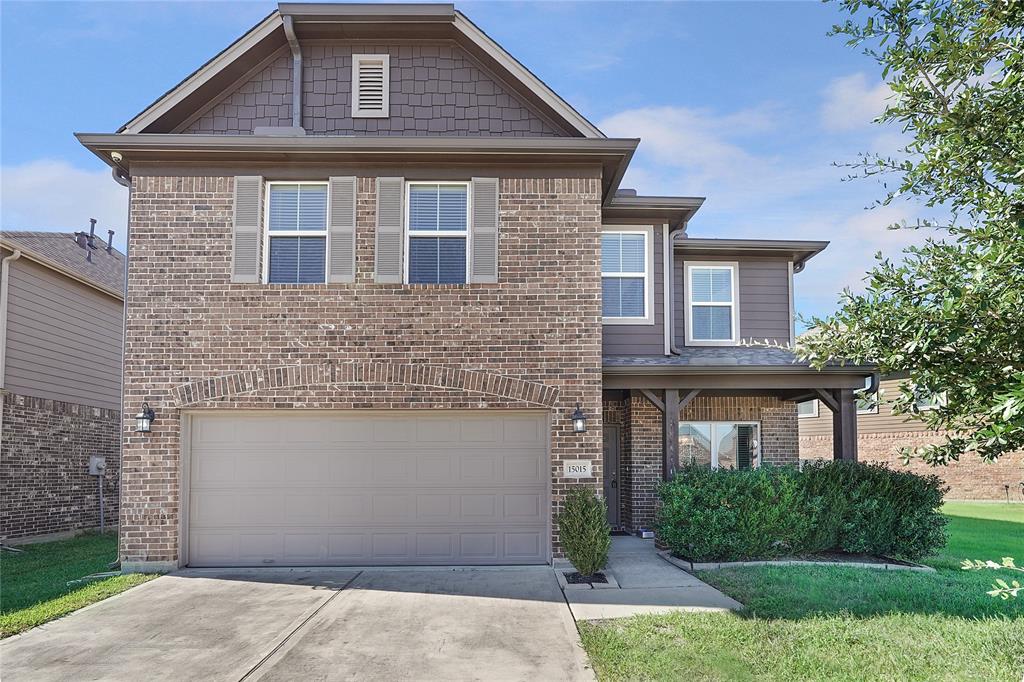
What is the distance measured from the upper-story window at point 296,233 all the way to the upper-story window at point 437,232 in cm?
120

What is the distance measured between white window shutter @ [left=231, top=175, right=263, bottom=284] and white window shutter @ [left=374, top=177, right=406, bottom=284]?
1611 millimetres

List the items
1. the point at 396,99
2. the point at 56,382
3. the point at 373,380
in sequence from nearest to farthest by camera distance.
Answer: the point at 373,380
the point at 396,99
the point at 56,382

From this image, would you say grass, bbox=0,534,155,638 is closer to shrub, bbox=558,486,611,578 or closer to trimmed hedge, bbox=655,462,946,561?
shrub, bbox=558,486,611,578

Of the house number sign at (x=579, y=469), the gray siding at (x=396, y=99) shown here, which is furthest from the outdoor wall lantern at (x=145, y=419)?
the house number sign at (x=579, y=469)

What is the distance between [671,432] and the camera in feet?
39.0

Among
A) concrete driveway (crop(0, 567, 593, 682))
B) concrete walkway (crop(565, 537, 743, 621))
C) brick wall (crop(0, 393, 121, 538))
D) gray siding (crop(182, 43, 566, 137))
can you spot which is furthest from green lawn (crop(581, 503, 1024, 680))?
brick wall (crop(0, 393, 121, 538))

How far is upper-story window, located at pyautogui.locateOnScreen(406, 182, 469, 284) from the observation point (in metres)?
10.5

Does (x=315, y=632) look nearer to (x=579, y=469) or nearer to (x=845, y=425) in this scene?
(x=579, y=469)

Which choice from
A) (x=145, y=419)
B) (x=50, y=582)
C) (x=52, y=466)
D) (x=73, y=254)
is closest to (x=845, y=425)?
(x=145, y=419)

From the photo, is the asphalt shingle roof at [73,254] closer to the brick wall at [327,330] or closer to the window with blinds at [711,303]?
the brick wall at [327,330]

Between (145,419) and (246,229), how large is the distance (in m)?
2.83

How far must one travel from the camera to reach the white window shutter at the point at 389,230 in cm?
1041

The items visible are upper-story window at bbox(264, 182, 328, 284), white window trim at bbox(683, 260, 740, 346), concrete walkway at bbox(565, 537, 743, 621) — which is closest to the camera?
concrete walkway at bbox(565, 537, 743, 621)

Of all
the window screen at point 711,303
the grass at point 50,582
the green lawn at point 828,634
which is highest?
the window screen at point 711,303
